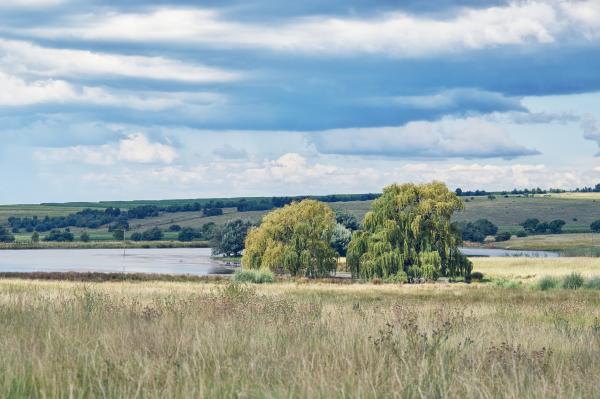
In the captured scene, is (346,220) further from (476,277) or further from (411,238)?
(411,238)

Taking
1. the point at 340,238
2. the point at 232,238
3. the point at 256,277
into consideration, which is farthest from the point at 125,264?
the point at 256,277

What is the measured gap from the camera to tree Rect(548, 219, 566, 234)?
191800 mm

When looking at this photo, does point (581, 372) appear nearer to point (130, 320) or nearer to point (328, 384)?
point (328, 384)

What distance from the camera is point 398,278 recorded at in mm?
67812

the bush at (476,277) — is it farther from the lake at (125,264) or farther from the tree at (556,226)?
the tree at (556,226)

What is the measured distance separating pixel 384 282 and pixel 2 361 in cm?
6010

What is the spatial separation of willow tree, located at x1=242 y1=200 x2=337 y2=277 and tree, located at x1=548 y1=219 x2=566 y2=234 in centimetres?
12542

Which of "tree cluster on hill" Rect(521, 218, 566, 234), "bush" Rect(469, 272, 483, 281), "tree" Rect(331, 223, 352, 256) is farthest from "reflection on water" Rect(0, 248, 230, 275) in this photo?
"tree cluster on hill" Rect(521, 218, 566, 234)

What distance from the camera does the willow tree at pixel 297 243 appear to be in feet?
250

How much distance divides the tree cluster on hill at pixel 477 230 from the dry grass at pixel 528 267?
288 feet

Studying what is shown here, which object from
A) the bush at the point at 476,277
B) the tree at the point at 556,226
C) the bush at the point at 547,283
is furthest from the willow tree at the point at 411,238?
the tree at the point at 556,226

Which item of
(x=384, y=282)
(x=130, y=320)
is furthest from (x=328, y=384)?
(x=384, y=282)

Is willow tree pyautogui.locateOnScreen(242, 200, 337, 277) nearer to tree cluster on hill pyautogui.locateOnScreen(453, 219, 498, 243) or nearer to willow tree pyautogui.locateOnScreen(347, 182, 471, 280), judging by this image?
willow tree pyautogui.locateOnScreen(347, 182, 471, 280)

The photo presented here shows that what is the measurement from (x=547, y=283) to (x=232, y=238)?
90.9 metres
